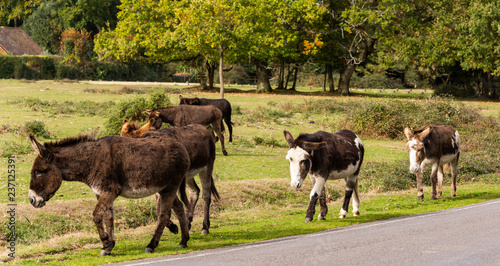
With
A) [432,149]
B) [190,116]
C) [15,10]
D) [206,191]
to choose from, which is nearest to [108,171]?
[206,191]

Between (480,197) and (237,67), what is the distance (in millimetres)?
78704

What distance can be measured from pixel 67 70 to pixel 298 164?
231 ft

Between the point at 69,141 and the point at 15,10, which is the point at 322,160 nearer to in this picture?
the point at 69,141

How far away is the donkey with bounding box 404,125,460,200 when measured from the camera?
55.2ft

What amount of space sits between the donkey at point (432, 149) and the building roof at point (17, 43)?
77.8 metres

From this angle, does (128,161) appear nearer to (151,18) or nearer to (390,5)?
(151,18)

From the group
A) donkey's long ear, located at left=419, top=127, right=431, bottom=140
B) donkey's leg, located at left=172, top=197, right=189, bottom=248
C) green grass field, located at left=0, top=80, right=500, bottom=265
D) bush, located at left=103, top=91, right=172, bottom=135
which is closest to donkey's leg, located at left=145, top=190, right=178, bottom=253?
donkey's leg, located at left=172, top=197, right=189, bottom=248

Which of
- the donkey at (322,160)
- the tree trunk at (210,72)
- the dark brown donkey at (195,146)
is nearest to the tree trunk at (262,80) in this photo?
the tree trunk at (210,72)

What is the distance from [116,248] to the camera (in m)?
11.0

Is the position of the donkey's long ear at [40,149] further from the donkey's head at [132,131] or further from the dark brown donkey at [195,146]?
the donkey's head at [132,131]

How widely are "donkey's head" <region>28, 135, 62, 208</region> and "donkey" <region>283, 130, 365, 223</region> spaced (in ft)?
15.3

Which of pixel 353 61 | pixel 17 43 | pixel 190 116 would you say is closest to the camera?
pixel 190 116

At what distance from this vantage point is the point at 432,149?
1725cm

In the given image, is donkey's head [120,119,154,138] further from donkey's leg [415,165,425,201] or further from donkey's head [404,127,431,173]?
donkey's leg [415,165,425,201]
